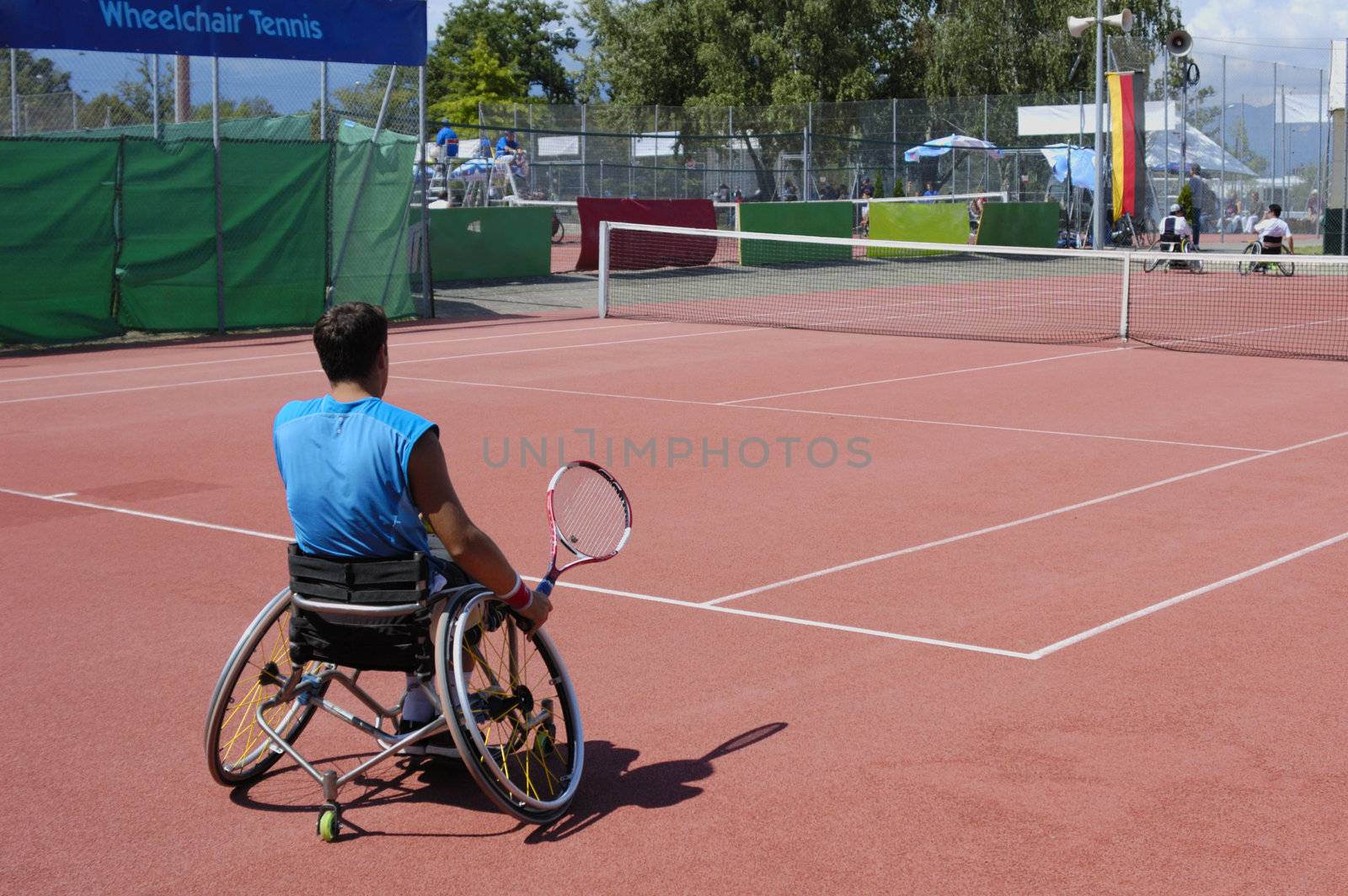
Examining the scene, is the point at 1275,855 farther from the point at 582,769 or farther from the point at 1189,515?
the point at 1189,515

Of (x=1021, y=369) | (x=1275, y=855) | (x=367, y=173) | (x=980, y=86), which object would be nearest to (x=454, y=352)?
(x=367, y=173)

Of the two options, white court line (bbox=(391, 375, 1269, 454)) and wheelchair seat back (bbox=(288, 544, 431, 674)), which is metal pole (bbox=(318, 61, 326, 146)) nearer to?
white court line (bbox=(391, 375, 1269, 454))

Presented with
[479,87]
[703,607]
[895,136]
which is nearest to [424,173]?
[703,607]

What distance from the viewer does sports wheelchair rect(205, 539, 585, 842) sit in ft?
12.4

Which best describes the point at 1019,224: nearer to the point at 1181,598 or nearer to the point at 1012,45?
the point at 1012,45

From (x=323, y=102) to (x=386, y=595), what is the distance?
1660 centimetres

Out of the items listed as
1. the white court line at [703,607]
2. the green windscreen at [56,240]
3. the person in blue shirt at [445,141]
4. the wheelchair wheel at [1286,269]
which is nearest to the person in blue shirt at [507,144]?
the person in blue shirt at [445,141]

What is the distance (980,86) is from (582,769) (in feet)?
168

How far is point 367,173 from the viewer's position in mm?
19125

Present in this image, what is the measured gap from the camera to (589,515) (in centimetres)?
441

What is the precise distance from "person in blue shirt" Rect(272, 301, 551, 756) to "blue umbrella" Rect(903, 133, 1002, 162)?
32.7 metres

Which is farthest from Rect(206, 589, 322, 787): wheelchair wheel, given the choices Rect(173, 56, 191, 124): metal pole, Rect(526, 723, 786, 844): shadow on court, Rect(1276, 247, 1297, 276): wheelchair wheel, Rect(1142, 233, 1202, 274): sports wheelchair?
Rect(1276, 247, 1297, 276): wheelchair wheel

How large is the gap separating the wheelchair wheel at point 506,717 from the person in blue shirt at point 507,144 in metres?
29.1

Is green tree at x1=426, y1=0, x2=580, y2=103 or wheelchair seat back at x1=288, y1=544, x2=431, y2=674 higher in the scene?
green tree at x1=426, y1=0, x2=580, y2=103
